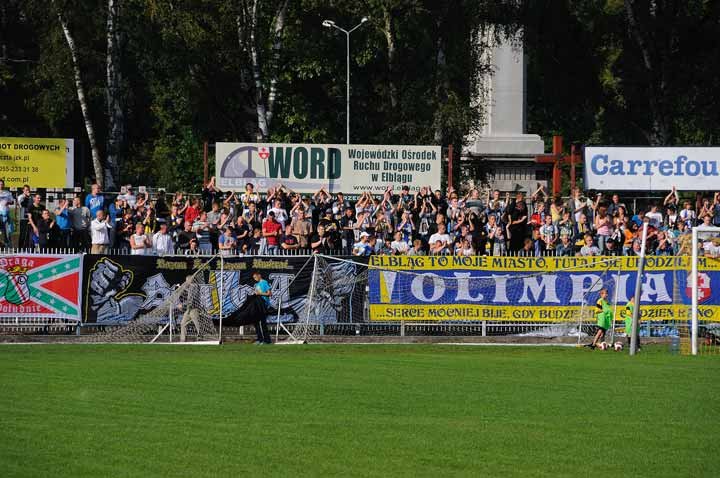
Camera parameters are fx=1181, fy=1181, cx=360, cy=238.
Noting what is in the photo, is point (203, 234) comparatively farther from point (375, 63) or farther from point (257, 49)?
point (375, 63)

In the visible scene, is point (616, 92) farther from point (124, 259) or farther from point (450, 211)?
point (124, 259)

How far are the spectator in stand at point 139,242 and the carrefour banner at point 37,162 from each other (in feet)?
20.5

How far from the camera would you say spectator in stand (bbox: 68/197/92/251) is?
1165 inches

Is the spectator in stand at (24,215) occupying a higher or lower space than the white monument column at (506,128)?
lower

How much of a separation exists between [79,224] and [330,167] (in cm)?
768

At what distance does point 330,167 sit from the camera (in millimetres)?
33844

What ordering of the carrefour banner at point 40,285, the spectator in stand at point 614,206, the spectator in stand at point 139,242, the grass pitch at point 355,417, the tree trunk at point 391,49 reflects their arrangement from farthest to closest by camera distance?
the tree trunk at point 391,49 < the spectator in stand at point 614,206 < the spectator in stand at point 139,242 < the carrefour banner at point 40,285 < the grass pitch at point 355,417

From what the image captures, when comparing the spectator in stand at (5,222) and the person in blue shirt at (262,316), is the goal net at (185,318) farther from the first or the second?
the spectator in stand at (5,222)

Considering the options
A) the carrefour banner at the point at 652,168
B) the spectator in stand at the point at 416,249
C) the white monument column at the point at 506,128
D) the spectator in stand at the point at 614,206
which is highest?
the white monument column at the point at 506,128

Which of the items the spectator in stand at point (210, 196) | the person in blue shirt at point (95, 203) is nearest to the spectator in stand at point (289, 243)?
the spectator in stand at point (210, 196)

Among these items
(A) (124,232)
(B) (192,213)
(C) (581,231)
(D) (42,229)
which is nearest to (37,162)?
(D) (42,229)

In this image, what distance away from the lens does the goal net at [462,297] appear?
27172mm

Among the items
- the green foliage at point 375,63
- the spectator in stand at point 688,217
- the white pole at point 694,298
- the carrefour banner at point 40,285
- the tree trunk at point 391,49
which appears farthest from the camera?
the tree trunk at point 391,49

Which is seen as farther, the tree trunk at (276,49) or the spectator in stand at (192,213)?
the tree trunk at (276,49)
